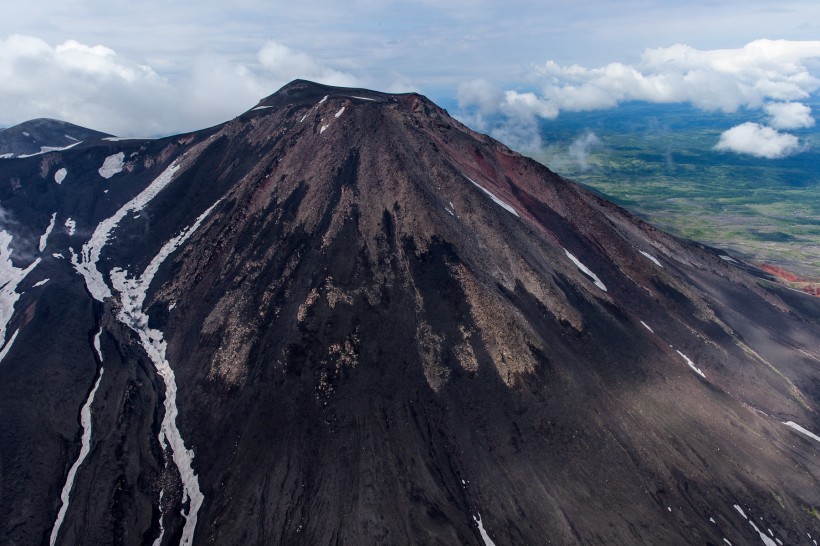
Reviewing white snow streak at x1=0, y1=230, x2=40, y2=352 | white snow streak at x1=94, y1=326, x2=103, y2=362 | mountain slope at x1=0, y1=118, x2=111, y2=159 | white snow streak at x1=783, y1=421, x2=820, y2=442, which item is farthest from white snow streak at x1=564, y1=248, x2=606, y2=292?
mountain slope at x1=0, y1=118, x2=111, y2=159

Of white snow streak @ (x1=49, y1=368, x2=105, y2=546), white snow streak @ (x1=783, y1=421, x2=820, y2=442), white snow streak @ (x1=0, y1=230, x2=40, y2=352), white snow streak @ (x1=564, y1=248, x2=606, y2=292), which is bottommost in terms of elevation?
white snow streak @ (x1=783, y1=421, x2=820, y2=442)

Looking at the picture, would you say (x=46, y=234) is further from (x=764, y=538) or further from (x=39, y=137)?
(x=764, y=538)

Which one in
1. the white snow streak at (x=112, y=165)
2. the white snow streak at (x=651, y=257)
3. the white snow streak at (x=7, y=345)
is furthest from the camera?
the white snow streak at (x=112, y=165)

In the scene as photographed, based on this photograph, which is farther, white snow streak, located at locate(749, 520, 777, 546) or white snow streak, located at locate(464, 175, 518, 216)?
white snow streak, located at locate(464, 175, 518, 216)

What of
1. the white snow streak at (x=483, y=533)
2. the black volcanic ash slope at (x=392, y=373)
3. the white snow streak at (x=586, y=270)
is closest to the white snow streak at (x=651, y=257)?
the black volcanic ash slope at (x=392, y=373)

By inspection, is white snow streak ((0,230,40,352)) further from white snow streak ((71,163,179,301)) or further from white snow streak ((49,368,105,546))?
white snow streak ((49,368,105,546))

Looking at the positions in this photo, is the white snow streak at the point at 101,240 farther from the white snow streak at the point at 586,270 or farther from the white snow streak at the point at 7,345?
the white snow streak at the point at 586,270

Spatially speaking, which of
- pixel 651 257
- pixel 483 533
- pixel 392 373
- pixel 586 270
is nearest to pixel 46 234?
pixel 392 373
